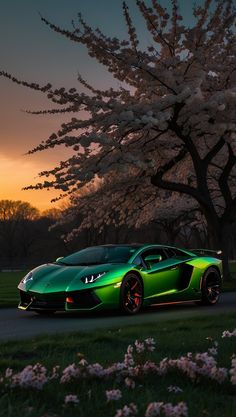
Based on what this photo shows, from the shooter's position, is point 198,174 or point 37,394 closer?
point 37,394

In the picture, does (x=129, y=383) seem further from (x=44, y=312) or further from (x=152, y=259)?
(x=44, y=312)

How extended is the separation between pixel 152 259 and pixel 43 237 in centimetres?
8512

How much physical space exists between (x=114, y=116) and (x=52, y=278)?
7805 millimetres

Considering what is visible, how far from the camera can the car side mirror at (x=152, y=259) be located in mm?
11444

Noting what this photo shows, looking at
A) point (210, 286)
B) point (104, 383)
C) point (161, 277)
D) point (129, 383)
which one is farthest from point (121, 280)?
point (129, 383)

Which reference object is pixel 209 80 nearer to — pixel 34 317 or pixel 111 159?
→ pixel 111 159

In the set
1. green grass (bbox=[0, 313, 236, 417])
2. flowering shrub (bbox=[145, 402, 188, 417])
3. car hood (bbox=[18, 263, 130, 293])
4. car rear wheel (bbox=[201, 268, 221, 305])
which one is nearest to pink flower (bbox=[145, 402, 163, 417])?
flowering shrub (bbox=[145, 402, 188, 417])

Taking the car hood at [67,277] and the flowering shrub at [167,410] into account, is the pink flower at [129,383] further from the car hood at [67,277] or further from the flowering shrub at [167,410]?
the car hood at [67,277]

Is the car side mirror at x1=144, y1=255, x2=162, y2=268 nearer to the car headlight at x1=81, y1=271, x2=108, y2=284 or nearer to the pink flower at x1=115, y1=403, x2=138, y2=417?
the car headlight at x1=81, y1=271, x2=108, y2=284

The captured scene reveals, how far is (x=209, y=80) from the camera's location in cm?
2016

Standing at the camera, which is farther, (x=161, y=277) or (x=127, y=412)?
(x=161, y=277)

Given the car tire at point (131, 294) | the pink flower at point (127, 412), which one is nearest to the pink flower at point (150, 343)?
the pink flower at point (127, 412)

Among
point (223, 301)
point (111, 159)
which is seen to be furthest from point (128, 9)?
point (223, 301)

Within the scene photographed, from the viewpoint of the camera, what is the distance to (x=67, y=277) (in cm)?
1052
